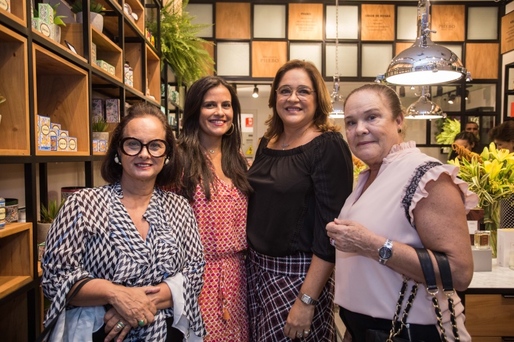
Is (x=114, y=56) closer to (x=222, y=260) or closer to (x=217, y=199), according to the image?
(x=217, y=199)

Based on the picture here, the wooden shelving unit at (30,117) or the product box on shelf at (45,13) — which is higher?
the product box on shelf at (45,13)

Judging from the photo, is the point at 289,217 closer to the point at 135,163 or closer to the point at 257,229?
the point at 257,229

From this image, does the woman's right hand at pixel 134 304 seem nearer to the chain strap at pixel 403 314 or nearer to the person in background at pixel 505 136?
the chain strap at pixel 403 314

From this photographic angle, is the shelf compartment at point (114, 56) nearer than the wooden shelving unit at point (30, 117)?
No

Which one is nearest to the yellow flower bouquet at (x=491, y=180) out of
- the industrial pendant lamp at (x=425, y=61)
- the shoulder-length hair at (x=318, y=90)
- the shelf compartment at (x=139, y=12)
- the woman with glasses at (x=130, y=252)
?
the industrial pendant lamp at (x=425, y=61)

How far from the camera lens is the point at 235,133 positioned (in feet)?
6.42

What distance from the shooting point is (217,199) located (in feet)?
5.64

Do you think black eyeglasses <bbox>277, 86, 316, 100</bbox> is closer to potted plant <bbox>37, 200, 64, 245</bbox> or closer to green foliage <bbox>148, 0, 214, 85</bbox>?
potted plant <bbox>37, 200, 64, 245</bbox>

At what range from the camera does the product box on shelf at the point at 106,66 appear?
2628 mm

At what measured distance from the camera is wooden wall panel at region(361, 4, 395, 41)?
6.23 m

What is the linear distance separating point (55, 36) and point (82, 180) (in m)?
1.37

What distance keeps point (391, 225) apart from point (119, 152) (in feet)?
3.21

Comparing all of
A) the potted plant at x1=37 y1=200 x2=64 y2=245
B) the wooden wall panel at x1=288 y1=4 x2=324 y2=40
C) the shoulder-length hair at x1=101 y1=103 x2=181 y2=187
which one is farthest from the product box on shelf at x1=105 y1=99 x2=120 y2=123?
the wooden wall panel at x1=288 y1=4 x2=324 y2=40

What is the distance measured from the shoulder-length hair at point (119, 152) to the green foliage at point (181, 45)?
3.14m
